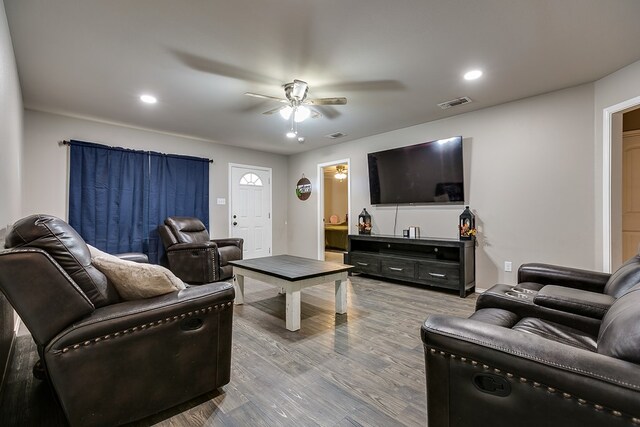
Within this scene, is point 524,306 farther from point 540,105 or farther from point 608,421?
point 540,105

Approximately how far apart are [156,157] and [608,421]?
5593mm

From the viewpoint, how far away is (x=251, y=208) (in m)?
6.23

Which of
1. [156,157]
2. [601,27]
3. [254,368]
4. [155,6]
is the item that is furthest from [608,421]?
[156,157]

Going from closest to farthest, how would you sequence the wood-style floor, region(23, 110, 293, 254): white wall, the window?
the wood-style floor → region(23, 110, 293, 254): white wall → the window

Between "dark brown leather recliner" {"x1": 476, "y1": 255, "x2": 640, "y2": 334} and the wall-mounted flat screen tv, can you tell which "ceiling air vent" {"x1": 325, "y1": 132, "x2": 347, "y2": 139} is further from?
"dark brown leather recliner" {"x1": 476, "y1": 255, "x2": 640, "y2": 334}

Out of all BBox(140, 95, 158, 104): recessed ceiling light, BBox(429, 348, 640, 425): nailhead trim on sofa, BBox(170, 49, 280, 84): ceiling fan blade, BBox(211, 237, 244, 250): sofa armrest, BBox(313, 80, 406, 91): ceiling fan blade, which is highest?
BBox(313, 80, 406, 91): ceiling fan blade

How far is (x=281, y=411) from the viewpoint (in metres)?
1.59

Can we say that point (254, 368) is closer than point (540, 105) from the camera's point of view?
Yes

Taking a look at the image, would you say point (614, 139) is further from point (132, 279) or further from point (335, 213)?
point (335, 213)

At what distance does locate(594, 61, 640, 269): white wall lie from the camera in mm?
2732

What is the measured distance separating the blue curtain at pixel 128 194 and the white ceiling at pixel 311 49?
85 cm

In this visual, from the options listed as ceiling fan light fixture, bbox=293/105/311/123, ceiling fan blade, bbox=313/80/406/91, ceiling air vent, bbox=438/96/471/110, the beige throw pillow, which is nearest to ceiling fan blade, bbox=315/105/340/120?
ceiling fan blade, bbox=313/80/406/91

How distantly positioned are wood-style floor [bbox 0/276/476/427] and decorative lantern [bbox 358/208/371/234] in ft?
6.73

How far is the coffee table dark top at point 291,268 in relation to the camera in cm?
273
